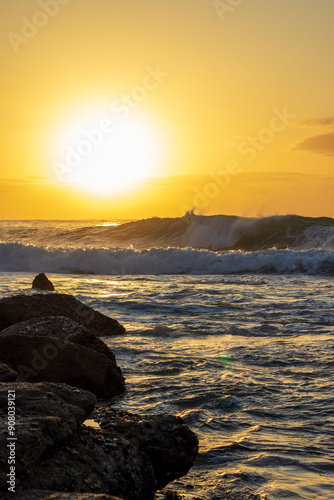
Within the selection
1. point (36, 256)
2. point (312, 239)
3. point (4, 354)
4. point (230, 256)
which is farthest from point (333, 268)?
point (4, 354)

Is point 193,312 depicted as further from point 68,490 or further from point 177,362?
point 68,490

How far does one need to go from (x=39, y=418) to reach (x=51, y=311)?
5.80 m

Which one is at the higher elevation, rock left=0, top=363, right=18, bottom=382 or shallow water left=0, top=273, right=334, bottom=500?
rock left=0, top=363, right=18, bottom=382

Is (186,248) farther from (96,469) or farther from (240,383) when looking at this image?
(96,469)

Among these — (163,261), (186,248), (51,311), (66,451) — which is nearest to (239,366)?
(51,311)

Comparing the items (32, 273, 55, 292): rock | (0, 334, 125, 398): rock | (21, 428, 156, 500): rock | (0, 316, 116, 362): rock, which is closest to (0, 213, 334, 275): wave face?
(32, 273, 55, 292): rock

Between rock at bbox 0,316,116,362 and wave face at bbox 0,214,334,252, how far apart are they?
83.3 ft

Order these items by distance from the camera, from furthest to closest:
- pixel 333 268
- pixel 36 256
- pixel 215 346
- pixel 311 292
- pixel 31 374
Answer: pixel 36 256, pixel 333 268, pixel 311 292, pixel 215 346, pixel 31 374

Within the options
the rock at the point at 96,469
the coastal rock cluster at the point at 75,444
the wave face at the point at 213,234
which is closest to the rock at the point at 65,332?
the coastal rock cluster at the point at 75,444

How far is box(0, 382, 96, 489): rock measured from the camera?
295 centimetres

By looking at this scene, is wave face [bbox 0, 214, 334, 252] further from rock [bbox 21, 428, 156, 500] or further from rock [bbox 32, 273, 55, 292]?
rock [bbox 21, 428, 156, 500]

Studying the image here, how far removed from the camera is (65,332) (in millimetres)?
6785

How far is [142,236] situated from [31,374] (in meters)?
34.9

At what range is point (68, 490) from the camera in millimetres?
3025
